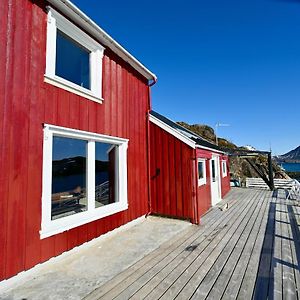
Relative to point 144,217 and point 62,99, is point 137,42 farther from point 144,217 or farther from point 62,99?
point 144,217

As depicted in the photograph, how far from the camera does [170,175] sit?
6.09 metres

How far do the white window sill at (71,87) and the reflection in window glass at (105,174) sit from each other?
0.97m

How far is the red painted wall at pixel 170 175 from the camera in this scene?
5.81 meters

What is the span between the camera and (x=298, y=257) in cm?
351

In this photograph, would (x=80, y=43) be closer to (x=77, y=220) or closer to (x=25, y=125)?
(x=25, y=125)

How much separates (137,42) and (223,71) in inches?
223

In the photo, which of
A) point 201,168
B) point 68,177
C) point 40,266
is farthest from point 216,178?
point 40,266

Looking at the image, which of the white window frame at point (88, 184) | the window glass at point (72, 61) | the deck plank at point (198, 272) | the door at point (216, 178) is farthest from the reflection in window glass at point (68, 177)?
the door at point (216, 178)

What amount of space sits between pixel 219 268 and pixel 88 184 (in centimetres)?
271

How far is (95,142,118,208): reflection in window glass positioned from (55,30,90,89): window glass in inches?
54.3

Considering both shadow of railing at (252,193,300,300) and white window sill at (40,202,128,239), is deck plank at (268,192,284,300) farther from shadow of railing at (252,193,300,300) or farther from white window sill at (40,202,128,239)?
white window sill at (40,202,128,239)

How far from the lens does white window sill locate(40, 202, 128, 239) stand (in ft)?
10.5

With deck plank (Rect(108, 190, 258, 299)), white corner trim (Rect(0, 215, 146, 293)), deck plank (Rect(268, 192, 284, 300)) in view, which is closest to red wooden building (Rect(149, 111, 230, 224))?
deck plank (Rect(108, 190, 258, 299))

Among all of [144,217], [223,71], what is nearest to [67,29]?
[144,217]
